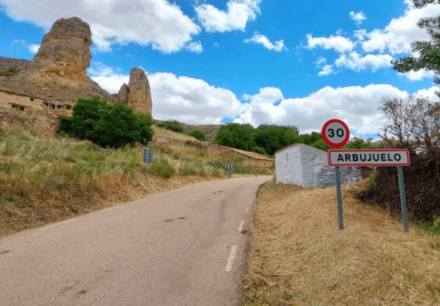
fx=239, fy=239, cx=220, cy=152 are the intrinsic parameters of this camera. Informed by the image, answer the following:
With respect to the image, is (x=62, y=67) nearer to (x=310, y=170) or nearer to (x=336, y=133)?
(x=310, y=170)

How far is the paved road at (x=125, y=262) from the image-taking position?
309 cm

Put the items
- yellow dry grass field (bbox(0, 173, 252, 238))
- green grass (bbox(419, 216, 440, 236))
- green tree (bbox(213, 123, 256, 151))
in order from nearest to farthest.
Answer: green grass (bbox(419, 216, 440, 236)) → yellow dry grass field (bbox(0, 173, 252, 238)) → green tree (bbox(213, 123, 256, 151))

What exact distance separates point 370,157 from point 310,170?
5966 mm

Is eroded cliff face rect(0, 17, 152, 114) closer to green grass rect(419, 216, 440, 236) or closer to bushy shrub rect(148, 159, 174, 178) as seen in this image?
bushy shrub rect(148, 159, 174, 178)

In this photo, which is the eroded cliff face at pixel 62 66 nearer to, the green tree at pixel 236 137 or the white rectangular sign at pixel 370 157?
the green tree at pixel 236 137

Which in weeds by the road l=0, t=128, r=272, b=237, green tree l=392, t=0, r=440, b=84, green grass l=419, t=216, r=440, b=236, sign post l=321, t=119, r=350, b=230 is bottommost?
green grass l=419, t=216, r=440, b=236

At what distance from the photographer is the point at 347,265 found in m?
3.41

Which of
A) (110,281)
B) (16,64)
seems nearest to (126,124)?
(110,281)

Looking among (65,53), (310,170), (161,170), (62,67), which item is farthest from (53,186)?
(65,53)

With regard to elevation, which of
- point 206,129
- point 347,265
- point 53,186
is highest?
point 206,129

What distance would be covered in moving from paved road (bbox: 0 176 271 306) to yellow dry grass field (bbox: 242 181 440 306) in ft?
1.68

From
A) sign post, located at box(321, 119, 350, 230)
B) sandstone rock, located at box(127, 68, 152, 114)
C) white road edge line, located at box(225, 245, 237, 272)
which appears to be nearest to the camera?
white road edge line, located at box(225, 245, 237, 272)

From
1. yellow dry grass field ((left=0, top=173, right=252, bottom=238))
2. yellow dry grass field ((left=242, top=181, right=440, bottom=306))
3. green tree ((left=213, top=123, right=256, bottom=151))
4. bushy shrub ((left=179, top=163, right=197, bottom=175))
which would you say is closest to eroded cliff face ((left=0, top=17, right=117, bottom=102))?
bushy shrub ((left=179, top=163, right=197, bottom=175))

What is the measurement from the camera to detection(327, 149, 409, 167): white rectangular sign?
4.86 metres
